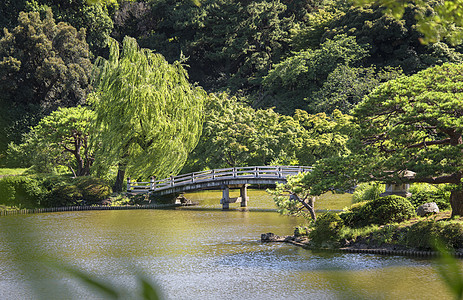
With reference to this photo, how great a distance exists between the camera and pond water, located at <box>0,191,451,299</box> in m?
11.8

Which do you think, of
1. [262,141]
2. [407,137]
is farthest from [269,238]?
[262,141]

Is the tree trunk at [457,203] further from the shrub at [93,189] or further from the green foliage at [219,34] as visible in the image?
the green foliage at [219,34]

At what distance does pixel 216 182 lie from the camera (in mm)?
29938

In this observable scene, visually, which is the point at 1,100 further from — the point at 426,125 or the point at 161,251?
the point at 426,125

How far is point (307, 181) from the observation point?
1645cm

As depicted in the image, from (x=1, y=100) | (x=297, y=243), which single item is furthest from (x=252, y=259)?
(x=1, y=100)

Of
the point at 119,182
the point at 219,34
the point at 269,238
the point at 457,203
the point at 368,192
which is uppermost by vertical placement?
the point at 219,34

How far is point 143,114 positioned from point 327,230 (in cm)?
1450

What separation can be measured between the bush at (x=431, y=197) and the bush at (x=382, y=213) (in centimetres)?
195

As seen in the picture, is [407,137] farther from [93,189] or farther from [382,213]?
[93,189]

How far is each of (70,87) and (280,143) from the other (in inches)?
697

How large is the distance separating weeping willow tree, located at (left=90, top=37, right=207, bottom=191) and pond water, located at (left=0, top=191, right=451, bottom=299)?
4101 millimetres

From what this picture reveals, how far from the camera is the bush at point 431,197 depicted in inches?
733

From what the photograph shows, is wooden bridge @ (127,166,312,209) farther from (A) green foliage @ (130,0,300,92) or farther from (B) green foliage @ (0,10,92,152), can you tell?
(A) green foliage @ (130,0,300,92)
